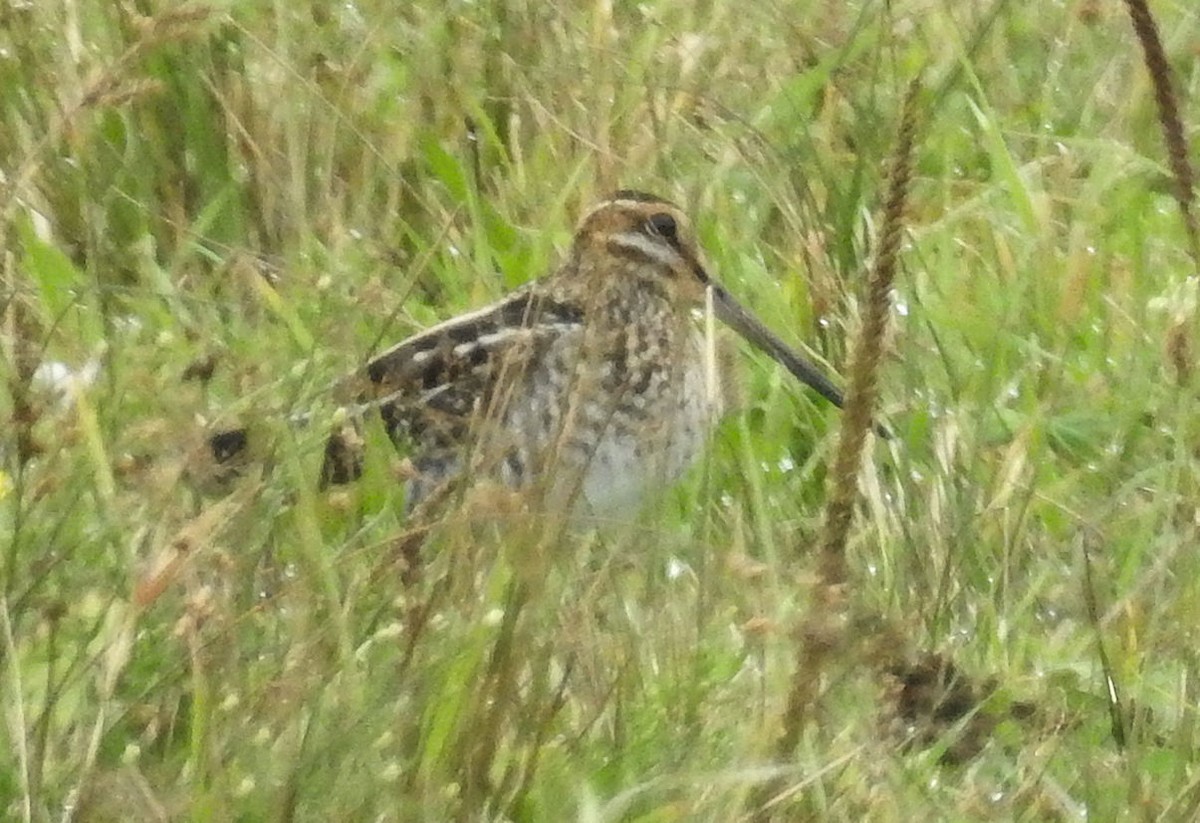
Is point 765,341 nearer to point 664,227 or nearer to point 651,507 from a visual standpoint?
point 664,227

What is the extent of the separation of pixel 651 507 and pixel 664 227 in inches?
50.0

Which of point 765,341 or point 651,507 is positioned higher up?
point 651,507

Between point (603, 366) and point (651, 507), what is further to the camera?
point (603, 366)

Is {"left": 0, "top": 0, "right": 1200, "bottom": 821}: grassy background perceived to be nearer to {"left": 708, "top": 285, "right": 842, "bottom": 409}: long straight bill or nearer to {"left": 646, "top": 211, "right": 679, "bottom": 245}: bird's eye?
{"left": 708, "top": 285, "right": 842, "bottom": 409}: long straight bill

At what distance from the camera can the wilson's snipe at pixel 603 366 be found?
347 centimetres

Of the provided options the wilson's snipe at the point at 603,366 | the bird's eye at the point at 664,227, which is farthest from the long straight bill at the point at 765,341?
the bird's eye at the point at 664,227

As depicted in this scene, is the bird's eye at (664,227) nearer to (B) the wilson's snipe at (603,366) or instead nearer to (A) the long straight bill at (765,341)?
(B) the wilson's snipe at (603,366)

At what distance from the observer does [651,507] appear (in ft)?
9.39

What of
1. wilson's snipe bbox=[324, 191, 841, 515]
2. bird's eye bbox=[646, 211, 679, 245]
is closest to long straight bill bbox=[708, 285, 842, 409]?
wilson's snipe bbox=[324, 191, 841, 515]

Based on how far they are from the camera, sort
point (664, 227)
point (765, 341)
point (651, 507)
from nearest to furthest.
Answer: point (651, 507)
point (765, 341)
point (664, 227)

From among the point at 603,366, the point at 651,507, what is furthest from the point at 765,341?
the point at 651,507

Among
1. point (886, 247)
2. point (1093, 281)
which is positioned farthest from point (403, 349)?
point (886, 247)

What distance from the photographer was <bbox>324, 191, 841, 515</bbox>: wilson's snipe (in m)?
3.47

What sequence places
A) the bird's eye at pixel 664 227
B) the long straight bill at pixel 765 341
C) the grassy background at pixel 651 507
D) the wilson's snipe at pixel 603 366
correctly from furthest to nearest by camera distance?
the bird's eye at pixel 664 227 < the long straight bill at pixel 765 341 < the wilson's snipe at pixel 603 366 < the grassy background at pixel 651 507
